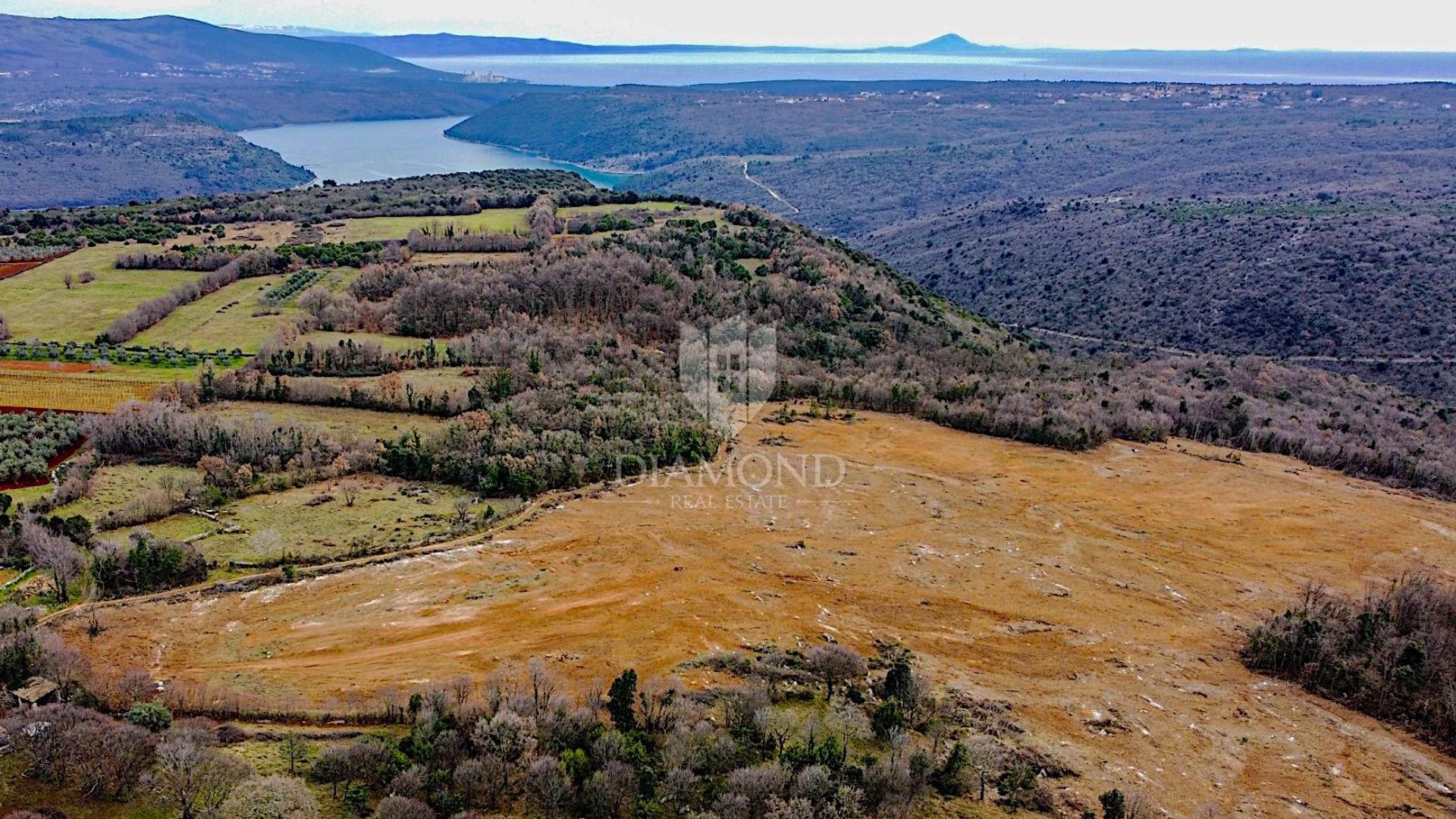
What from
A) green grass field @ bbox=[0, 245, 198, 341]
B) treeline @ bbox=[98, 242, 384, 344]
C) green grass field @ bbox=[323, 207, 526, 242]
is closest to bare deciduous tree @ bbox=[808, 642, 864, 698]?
treeline @ bbox=[98, 242, 384, 344]

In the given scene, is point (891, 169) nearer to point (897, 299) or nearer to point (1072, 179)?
point (1072, 179)

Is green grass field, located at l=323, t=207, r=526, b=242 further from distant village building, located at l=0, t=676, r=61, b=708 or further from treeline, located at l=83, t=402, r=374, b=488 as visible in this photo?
distant village building, located at l=0, t=676, r=61, b=708

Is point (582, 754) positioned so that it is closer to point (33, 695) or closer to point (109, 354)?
point (33, 695)

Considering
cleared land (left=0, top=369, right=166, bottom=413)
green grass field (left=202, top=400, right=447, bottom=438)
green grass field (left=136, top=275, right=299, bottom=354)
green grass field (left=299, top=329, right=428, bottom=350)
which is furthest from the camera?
green grass field (left=299, top=329, right=428, bottom=350)

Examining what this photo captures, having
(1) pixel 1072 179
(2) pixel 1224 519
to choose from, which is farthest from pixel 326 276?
(1) pixel 1072 179

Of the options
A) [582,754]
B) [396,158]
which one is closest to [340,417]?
[582,754]

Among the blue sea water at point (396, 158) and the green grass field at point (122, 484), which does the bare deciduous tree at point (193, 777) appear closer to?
the green grass field at point (122, 484)

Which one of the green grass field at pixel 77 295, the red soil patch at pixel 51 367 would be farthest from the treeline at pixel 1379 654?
the green grass field at pixel 77 295
